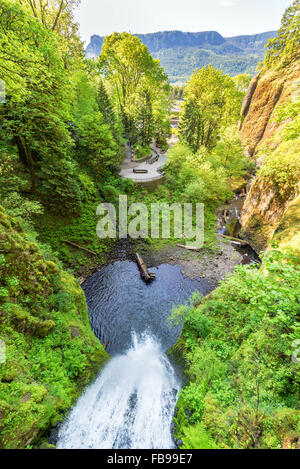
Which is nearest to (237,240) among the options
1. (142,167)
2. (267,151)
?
(267,151)

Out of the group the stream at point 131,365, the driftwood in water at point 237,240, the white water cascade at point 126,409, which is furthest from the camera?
the driftwood in water at point 237,240

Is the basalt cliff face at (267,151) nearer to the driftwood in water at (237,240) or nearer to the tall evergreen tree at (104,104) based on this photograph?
the driftwood in water at (237,240)

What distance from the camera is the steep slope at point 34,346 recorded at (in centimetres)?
387

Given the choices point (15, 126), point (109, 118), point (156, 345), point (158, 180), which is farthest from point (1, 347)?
point (109, 118)

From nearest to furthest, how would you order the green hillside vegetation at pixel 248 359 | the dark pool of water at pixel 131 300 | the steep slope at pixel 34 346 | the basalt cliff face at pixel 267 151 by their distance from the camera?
the green hillside vegetation at pixel 248 359 < the steep slope at pixel 34 346 < the dark pool of water at pixel 131 300 < the basalt cliff face at pixel 267 151

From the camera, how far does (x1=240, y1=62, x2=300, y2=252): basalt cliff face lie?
10.5 m

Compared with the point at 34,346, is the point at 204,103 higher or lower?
higher

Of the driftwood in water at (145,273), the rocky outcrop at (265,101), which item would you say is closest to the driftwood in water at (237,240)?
the driftwood in water at (145,273)

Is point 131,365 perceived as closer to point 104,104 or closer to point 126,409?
point 126,409

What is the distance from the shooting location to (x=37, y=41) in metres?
8.74

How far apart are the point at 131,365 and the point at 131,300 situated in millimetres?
3651

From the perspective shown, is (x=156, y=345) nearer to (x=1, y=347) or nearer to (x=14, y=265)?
(x=1, y=347)

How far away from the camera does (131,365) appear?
7.47 meters

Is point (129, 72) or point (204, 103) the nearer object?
point (204, 103)
